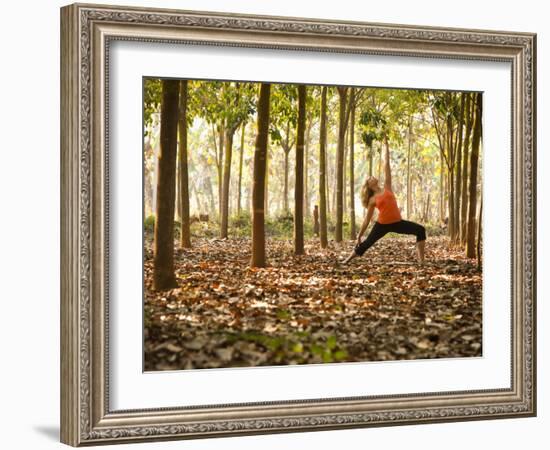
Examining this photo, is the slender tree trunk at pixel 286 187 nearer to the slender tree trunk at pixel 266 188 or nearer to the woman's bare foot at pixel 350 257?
the slender tree trunk at pixel 266 188

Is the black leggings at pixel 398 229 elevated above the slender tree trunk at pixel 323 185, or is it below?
below

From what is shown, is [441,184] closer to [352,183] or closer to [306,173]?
[352,183]

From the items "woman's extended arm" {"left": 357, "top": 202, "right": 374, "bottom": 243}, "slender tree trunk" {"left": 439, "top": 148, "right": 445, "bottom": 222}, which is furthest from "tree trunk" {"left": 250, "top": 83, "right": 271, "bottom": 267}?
"slender tree trunk" {"left": 439, "top": 148, "right": 445, "bottom": 222}

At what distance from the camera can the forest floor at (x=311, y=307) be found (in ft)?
28.8

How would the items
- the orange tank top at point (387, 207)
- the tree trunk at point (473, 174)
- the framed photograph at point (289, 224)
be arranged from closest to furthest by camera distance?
the framed photograph at point (289, 224)
the orange tank top at point (387, 207)
the tree trunk at point (473, 174)

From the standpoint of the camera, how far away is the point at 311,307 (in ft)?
30.1

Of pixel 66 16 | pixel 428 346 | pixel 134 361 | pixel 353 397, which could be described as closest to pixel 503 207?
pixel 428 346

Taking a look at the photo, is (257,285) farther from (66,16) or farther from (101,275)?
(66,16)

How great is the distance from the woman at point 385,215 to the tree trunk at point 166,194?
1.76 m

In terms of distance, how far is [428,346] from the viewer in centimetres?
953

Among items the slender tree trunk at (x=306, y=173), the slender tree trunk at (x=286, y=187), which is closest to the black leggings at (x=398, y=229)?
the slender tree trunk at (x=306, y=173)

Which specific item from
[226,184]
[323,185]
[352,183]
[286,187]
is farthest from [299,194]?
[226,184]

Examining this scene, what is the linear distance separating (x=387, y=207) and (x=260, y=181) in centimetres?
125

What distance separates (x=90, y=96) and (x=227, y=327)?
7.22 ft
